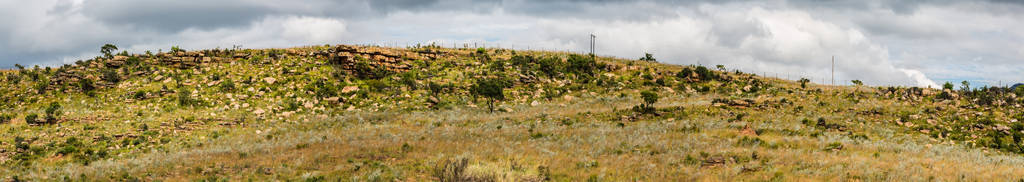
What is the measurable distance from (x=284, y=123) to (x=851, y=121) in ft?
148

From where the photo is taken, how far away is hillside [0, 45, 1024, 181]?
67.2ft

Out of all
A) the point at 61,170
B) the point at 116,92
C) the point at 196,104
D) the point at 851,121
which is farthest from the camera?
the point at 116,92

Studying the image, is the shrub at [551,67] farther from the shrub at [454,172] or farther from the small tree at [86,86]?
the small tree at [86,86]

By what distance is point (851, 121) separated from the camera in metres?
36.7

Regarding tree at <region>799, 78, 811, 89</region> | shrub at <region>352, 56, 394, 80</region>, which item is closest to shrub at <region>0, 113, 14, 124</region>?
shrub at <region>352, 56, 394, 80</region>

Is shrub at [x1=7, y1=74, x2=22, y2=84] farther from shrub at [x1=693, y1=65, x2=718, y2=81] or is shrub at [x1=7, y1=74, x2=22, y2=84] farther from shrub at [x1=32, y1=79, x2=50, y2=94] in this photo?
shrub at [x1=693, y1=65, x2=718, y2=81]

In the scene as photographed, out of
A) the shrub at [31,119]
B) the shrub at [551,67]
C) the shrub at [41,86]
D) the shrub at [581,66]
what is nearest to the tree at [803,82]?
the shrub at [581,66]

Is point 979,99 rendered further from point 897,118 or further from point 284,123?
point 284,123

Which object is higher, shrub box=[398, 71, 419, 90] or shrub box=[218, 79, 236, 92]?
shrub box=[398, 71, 419, 90]

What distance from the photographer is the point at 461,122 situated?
126 ft

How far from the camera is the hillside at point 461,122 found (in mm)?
20484

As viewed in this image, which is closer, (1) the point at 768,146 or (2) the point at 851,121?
(1) the point at 768,146

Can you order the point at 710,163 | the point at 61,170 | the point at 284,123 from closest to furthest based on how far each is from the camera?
the point at 710,163 < the point at 61,170 < the point at 284,123

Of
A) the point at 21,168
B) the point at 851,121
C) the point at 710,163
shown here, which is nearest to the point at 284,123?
the point at 21,168
